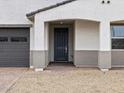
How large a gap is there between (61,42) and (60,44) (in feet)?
0.57

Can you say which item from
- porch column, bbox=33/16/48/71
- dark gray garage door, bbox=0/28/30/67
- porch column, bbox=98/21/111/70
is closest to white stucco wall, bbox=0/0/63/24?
dark gray garage door, bbox=0/28/30/67

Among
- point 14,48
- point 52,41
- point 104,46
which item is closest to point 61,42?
point 52,41

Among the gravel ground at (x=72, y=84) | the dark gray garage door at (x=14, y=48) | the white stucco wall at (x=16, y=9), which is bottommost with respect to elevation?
the gravel ground at (x=72, y=84)

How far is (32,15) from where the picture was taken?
68.6ft

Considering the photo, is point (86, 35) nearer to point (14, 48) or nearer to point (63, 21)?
point (63, 21)

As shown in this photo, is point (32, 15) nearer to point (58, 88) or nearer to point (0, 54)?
point (0, 54)

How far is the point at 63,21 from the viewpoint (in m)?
23.0

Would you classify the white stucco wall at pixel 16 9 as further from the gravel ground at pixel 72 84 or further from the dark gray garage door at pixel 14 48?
the gravel ground at pixel 72 84

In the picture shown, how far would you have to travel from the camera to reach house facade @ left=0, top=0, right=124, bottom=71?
20578mm

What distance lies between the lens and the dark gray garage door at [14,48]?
76.8 ft

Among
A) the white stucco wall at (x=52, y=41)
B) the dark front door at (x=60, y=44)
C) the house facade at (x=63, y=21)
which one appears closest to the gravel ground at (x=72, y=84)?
the house facade at (x=63, y=21)

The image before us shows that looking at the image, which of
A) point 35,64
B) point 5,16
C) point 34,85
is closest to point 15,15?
point 5,16

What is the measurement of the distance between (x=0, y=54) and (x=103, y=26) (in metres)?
7.44

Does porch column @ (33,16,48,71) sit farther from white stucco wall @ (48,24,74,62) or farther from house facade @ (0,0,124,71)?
white stucco wall @ (48,24,74,62)
